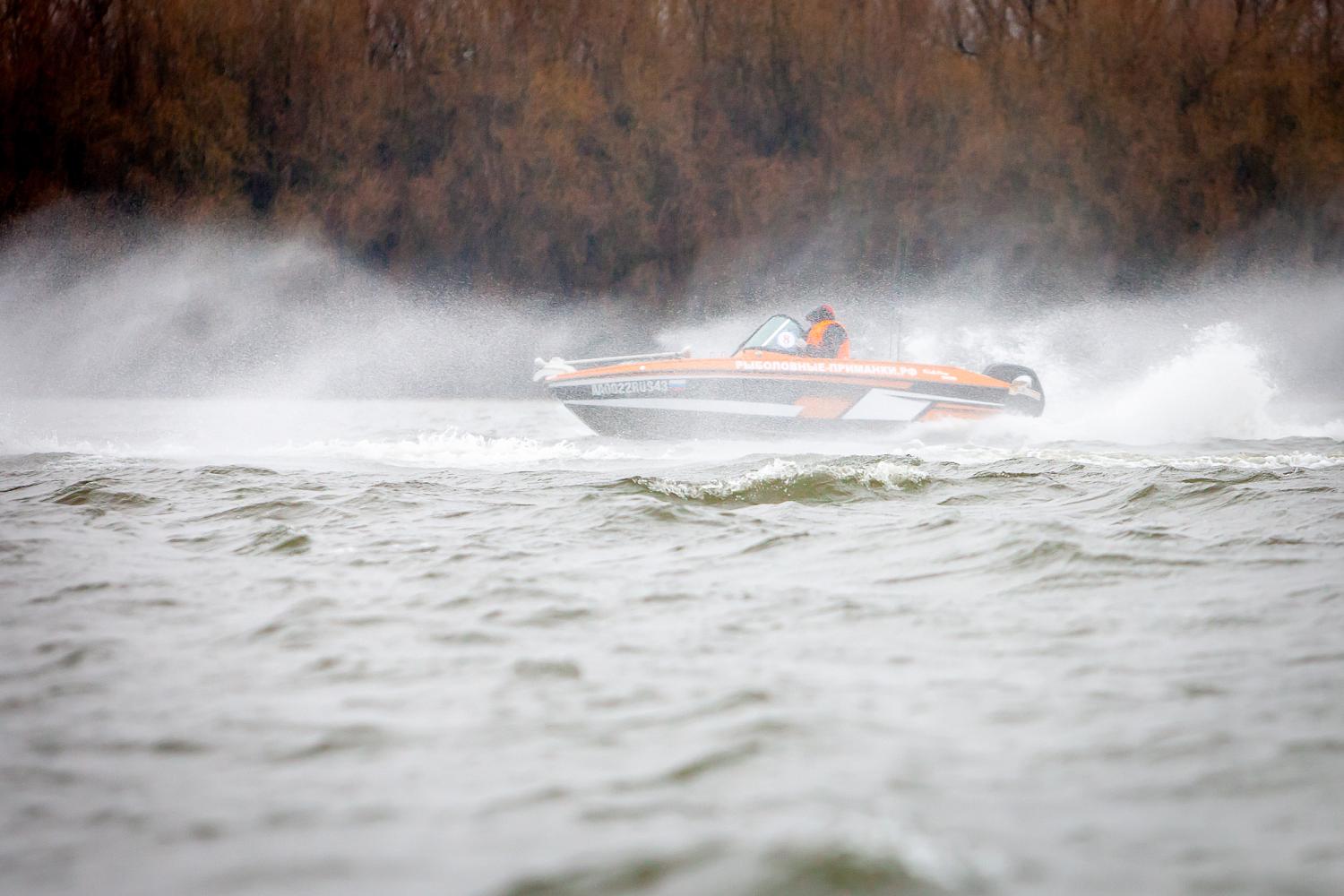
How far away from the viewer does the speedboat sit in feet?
40.0

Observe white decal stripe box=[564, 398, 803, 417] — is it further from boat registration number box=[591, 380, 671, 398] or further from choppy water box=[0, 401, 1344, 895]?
choppy water box=[0, 401, 1344, 895]

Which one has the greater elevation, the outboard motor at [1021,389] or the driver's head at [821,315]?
the driver's head at [821,315]

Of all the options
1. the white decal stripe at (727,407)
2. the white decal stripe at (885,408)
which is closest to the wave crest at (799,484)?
the white decal stripe at (727,407)

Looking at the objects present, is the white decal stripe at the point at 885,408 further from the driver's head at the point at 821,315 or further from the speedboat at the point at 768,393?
the driver's head at the point at 821,315

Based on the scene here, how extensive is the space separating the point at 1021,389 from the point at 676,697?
1078 centimetres

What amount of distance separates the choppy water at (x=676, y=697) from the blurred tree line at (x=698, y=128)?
20894 millimetres

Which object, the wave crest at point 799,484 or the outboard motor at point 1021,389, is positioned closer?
the wave crest at point 799,484

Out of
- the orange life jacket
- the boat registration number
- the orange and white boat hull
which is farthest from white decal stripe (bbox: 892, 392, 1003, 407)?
the boat registration number

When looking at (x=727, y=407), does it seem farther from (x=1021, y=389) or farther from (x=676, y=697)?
(x=676, y=697)

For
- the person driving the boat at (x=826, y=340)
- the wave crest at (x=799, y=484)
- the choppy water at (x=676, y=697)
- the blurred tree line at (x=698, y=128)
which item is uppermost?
the blurred tree line at (x=698, y=128)

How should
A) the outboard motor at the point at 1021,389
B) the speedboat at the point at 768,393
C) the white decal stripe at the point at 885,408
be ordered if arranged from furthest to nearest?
the outboard motor at the point at 1021,389
the white decal stripe at the point at 885,408
the speedboat at the point at 768,393

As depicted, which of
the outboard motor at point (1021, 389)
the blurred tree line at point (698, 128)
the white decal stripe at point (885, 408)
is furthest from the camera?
the blurred tree line at point (698, 128)

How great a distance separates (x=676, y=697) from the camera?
306cm

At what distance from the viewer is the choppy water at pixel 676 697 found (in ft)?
6.89
